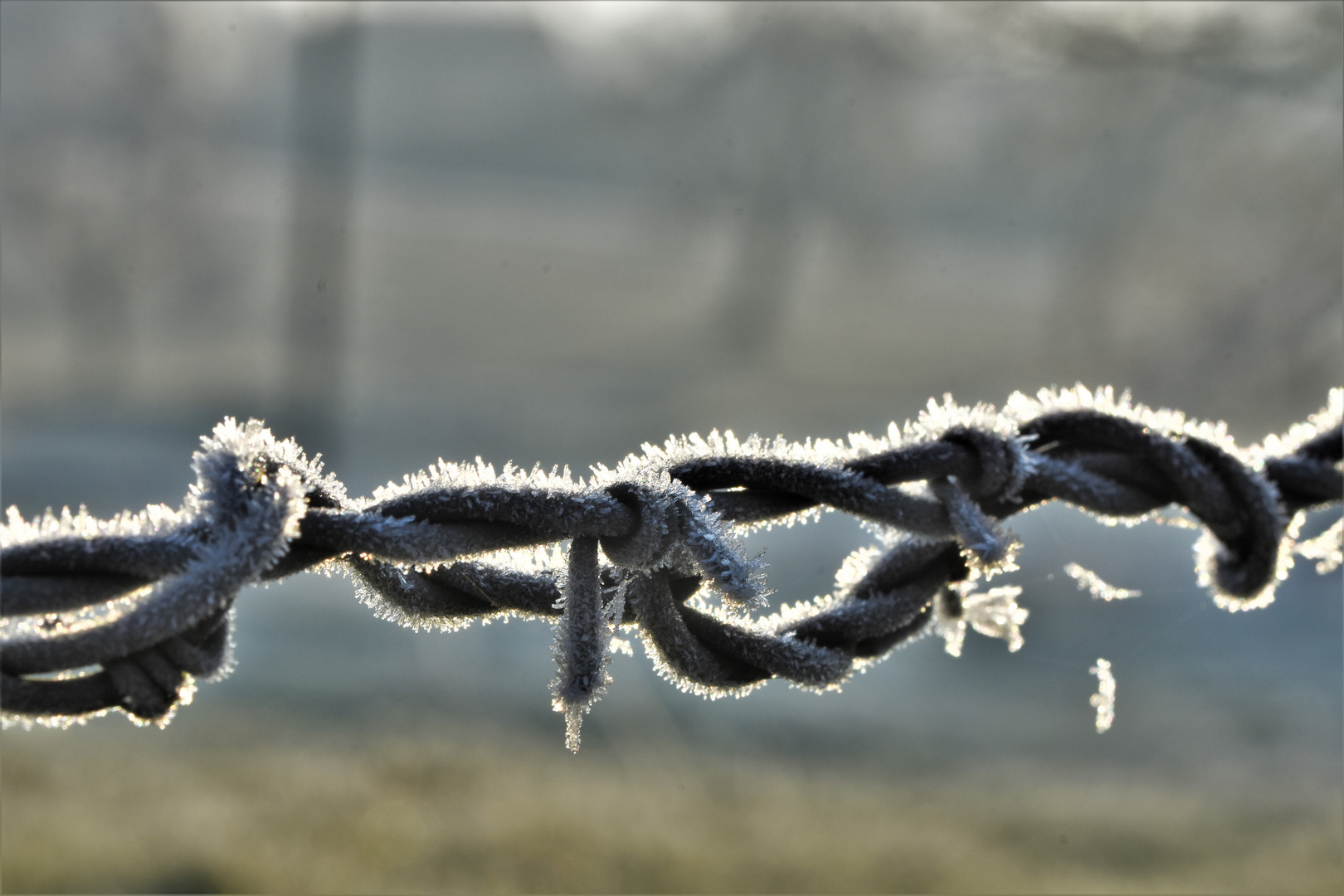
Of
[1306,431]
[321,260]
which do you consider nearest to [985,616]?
[1306,431]

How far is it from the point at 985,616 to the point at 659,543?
329 mm

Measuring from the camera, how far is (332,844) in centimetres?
298

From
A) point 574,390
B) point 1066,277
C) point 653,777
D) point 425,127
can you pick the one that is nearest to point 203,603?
point 653,777

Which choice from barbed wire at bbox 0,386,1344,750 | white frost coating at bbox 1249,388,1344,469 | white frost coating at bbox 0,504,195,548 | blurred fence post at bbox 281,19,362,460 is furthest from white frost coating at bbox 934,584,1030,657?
blurred fence post at bbox 281,19,362,460

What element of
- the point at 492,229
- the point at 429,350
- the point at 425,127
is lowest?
the point at 429,350

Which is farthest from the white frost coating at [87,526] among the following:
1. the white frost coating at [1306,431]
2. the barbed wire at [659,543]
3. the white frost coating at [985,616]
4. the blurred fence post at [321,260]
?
the blurred fence post at [321,260]

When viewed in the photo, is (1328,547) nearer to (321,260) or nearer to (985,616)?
(985,616)

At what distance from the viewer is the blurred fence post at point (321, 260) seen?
900 cm

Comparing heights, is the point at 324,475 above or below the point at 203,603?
above

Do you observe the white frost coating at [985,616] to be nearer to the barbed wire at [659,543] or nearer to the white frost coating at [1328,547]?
the barbed wire at [659,543]

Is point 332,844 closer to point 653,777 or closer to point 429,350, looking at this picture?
point 653,777

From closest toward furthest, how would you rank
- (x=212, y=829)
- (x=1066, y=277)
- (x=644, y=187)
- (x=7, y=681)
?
(x=7, y=681) → (x=212, y=829) → (x=1066, y=277) → (x=644, y=187)

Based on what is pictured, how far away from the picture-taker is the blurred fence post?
354 inches

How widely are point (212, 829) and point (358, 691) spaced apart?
44.0 inches
